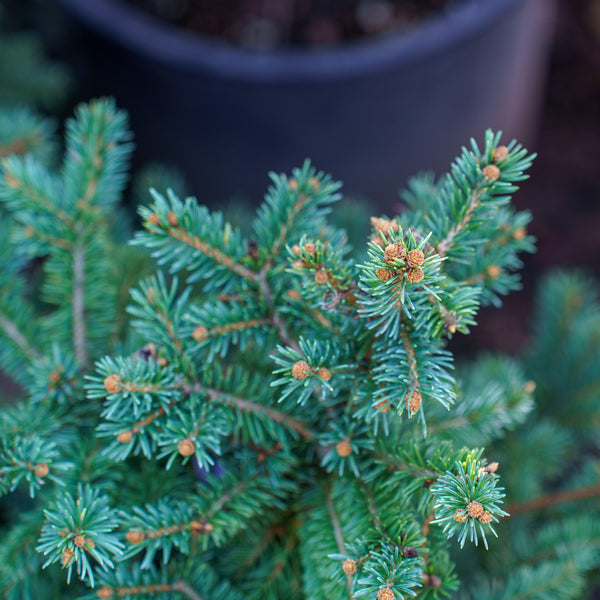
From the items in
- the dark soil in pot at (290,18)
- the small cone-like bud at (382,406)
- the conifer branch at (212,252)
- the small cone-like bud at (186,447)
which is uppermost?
the dark soil in pot at (290,18)

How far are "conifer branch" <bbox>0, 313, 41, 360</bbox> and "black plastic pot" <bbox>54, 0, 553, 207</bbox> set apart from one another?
0.86m

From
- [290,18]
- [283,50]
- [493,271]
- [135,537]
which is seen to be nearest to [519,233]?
[493,271]

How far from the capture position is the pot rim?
4.41 feet

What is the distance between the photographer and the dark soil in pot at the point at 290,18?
5.02 ft

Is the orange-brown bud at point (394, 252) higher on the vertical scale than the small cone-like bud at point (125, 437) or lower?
higher

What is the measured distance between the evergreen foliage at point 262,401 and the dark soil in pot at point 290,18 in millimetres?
991

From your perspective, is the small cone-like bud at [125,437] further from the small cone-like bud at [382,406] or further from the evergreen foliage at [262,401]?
the small cone-like bud at [382,406]

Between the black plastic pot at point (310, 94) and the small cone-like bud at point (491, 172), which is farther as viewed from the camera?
the black plastic pot at point (310, 94)

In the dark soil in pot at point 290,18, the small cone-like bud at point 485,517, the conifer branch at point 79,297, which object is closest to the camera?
the small cone-like bud at point 485,517

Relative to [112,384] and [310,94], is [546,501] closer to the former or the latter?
[112,384]

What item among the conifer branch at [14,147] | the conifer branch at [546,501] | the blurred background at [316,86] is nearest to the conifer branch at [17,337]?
the conifer branch at [14,147]

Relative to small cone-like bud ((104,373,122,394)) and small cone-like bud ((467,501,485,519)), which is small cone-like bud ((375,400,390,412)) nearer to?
small cone-like bud ((467,501,485,519))

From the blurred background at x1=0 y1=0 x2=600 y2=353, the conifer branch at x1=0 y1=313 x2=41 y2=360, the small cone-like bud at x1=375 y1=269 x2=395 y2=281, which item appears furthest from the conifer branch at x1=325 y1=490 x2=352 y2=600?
the blurred background at x1=0 y1=0 x2=600 y2=353

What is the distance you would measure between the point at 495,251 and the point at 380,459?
0.70 ft
